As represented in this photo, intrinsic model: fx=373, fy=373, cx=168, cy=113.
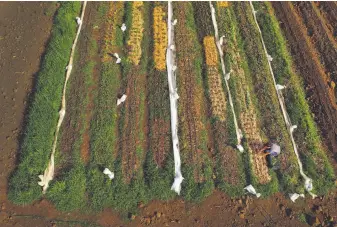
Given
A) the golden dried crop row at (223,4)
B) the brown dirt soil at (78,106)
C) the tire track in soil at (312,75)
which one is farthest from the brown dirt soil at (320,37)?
the brown dirt soil at (78,106)

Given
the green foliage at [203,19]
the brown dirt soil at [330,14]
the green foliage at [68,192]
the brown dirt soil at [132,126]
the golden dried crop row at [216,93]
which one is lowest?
the green foliage at [68,192]

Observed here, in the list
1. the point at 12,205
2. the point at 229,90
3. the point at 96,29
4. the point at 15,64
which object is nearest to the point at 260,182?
the point at 229,90

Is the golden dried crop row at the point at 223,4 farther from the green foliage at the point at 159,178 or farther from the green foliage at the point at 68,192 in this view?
the green foliage at the point at 68,192

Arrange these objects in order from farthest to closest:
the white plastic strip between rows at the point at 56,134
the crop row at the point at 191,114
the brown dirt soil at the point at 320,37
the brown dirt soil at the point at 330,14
→ the brown dirt soil at the point at 330,14
the brown dirt soil at the point at 320,37
the crop row at the point at 191,114
the white plastic strip between rows at the point at 56,134

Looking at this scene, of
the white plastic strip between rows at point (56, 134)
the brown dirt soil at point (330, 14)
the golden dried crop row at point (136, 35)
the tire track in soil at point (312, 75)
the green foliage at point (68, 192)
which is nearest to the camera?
the green foliage at point (68, 192)

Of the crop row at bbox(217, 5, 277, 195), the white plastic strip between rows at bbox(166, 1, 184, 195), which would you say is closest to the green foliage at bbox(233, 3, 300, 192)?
the crop row at bbox(217, 5, 277, 195)

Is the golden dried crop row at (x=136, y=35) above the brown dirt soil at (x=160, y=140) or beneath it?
above

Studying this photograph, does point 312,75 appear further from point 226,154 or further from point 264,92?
point 226,154
